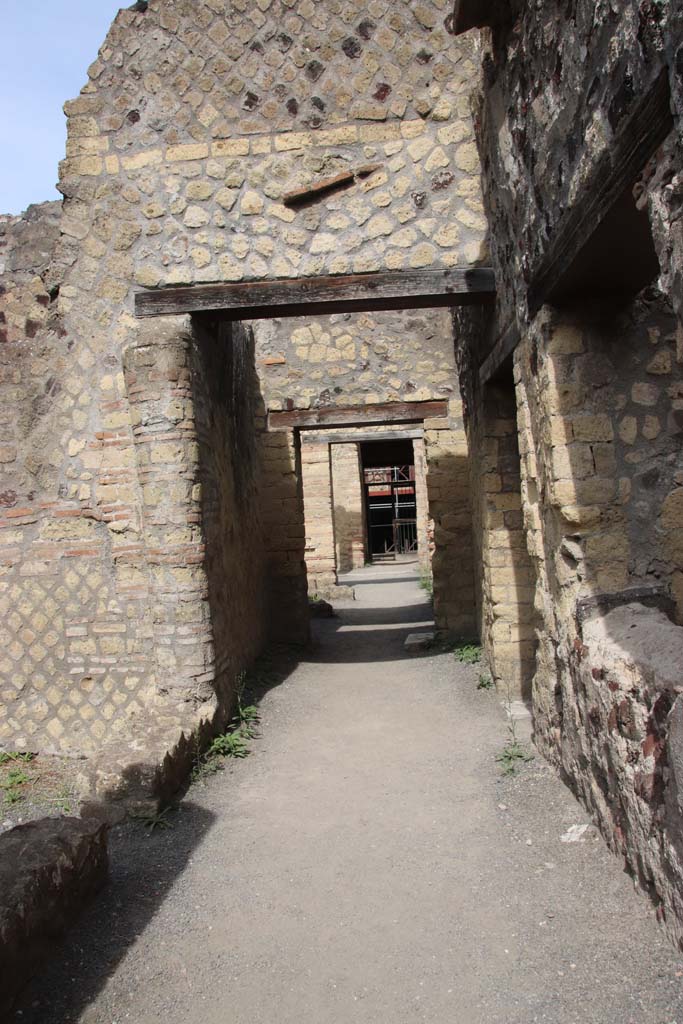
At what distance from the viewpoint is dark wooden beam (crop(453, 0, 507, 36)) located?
3.60 m

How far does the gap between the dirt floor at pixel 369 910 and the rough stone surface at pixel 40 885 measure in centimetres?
9

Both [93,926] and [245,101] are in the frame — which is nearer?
[93,926]

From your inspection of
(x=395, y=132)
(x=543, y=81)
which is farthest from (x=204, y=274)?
(x=543, y=81)

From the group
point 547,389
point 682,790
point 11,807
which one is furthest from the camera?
point 11,807

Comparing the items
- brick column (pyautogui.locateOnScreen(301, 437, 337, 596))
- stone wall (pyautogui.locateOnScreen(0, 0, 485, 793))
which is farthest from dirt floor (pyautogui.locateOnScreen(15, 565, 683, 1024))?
brick column (pyautogui.locateOnScreen(301, 437, 337, 596))

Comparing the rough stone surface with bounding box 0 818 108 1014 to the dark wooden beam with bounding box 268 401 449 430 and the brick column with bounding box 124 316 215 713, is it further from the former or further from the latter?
the dark wooden beam with bounding box 268 401 449 430

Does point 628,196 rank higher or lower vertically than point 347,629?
higher

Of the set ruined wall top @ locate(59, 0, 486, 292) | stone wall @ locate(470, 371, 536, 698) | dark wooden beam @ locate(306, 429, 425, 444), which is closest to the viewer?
ruined wall top @ locate(59, 0, 486, 292)

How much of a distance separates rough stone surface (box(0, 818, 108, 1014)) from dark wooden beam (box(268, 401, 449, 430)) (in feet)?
18.9

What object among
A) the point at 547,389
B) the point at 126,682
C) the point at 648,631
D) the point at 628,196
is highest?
the point at 628,196

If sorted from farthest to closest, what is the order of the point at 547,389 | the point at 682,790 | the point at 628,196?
1. the point at 547,389
2. the point at 628,196
3. the point at 682,790

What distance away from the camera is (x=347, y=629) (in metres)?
9.67

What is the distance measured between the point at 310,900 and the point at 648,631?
1710mm

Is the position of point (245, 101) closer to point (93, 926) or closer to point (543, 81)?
point (543, 81)
